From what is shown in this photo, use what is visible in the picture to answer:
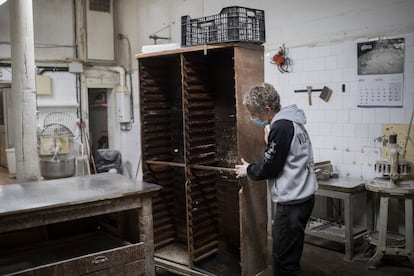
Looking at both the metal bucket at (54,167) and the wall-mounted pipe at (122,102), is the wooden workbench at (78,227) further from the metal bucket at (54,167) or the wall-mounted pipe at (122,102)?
the wall-mounted pipe at (122,102)

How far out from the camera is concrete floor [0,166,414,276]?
3.72 metres

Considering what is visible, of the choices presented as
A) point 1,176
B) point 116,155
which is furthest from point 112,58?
point 1,176

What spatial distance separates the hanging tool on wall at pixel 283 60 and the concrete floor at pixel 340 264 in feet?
6.70

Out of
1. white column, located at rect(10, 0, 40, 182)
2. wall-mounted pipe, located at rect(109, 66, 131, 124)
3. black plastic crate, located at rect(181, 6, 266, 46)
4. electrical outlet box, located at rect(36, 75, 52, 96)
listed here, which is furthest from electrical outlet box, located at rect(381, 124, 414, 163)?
electrical outlet box, located at rect(36, 75, 52, 96)

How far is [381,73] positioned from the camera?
4168 mm

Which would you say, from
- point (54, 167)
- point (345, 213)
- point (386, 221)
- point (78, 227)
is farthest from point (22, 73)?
point (386, 221)

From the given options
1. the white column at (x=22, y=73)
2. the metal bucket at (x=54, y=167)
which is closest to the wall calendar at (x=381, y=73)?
the white column at (x=22, y=73)

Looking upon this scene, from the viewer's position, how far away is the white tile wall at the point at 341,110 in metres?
Answer: 4.18

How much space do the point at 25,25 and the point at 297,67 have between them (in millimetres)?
2933

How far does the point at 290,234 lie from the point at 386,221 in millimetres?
1502

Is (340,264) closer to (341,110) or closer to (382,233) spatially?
(382,233)

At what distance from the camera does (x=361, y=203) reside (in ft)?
14.6

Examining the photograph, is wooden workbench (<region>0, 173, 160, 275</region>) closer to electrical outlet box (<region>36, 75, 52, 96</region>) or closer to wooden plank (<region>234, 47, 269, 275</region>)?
wooden plank (<region>234, 47, 269, 275</region>)

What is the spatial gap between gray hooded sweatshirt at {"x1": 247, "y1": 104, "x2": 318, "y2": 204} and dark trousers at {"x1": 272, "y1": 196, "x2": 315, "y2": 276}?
0.20 feet
